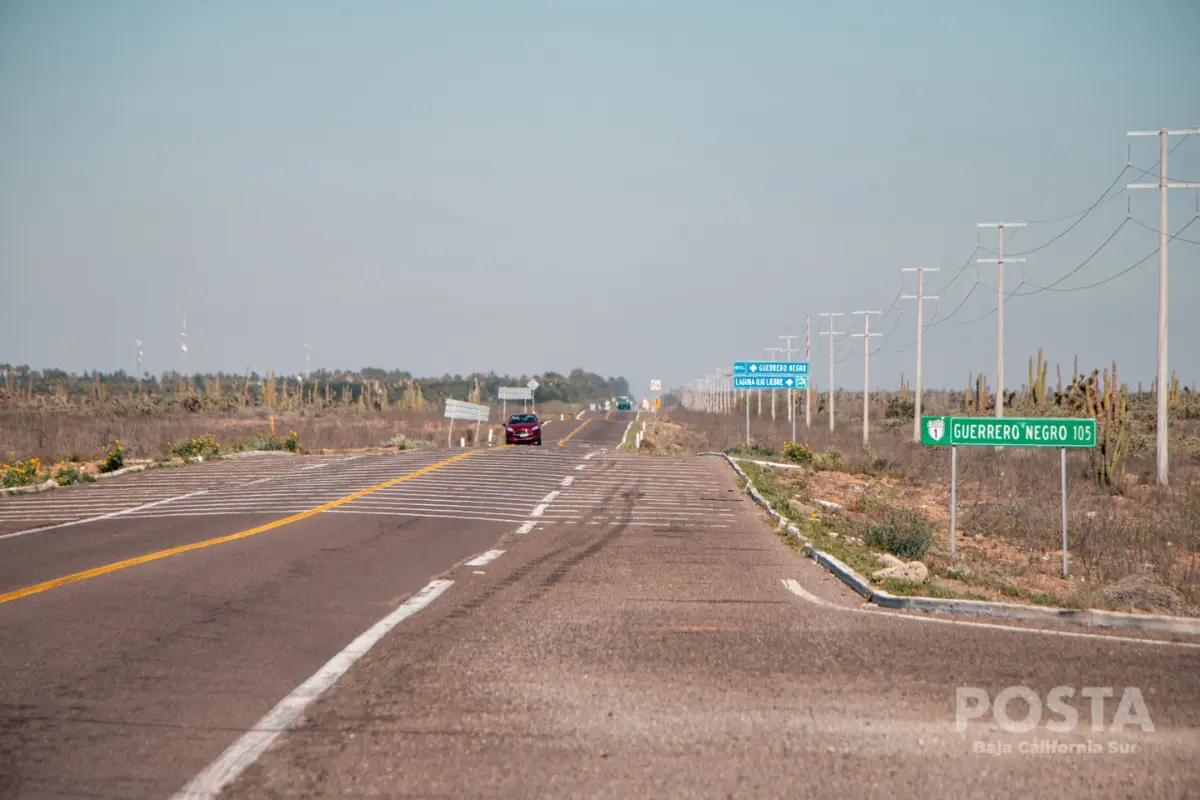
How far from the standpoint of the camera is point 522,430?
57.1 metres

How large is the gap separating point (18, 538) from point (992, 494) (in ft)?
78.3

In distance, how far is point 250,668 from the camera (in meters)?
8.36

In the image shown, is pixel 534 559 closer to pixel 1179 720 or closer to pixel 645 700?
pixel 645 700

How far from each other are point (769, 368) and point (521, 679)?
41.8 meters

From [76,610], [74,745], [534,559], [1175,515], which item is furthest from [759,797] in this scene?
[1175,515]

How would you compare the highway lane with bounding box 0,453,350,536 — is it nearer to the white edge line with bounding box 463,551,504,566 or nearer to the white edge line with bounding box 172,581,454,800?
the white edge line with bounding box 463,551,504,566

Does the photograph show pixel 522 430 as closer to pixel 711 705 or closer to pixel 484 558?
pixel 484 558

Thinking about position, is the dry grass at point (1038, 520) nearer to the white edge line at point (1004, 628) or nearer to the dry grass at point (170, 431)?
the white edge line at point (1004, 628)

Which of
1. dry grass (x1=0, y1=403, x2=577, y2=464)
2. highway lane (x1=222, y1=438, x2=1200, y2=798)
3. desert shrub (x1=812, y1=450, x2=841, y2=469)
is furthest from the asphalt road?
dry grass (x1=0, y1=403, x2=577, y2=464)

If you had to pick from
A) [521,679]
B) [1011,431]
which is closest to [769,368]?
[1011,431]

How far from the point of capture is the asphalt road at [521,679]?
602cm

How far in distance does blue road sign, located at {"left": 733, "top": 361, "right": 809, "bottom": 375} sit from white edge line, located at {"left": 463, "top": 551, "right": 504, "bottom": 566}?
3342cm

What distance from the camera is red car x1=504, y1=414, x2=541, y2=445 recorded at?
56944mm

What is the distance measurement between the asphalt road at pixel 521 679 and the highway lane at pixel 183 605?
4 centimetres
